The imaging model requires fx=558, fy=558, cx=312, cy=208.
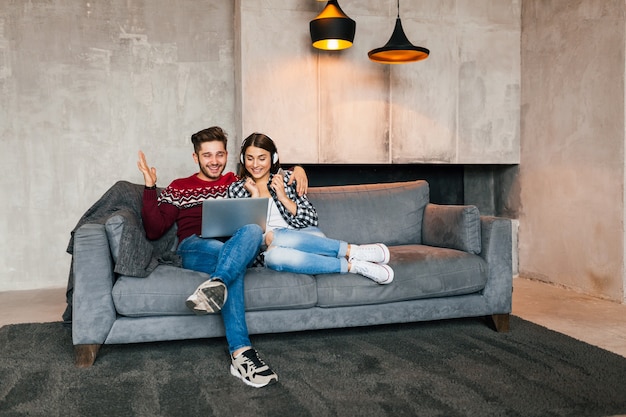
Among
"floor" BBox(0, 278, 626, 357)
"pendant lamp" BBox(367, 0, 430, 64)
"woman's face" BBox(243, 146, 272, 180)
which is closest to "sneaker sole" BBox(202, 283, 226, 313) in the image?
"woman's face" BBox(243, 146, 272, 180)

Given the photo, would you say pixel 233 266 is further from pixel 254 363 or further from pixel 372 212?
pixel 372 212

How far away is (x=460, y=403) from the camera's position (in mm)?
1894

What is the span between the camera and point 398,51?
389 cm

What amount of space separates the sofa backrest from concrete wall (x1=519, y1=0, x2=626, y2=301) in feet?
4.19

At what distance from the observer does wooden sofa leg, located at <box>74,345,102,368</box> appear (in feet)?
7.82

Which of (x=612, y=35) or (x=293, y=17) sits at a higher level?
(x=293, y=17)

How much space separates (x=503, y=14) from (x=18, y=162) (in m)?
4.04

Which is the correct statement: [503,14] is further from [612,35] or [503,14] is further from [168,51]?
[168,51]

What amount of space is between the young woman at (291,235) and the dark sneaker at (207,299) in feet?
1.61

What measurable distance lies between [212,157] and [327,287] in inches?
35.5

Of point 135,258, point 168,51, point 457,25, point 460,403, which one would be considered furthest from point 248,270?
point 457,25

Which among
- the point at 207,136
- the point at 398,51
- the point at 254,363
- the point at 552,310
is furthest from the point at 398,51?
the point at 254,363

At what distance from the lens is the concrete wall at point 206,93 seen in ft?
13.9

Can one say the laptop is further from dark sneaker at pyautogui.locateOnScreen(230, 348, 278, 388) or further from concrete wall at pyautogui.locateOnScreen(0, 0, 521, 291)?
concrete wall at pyautogui.locateOnScreen(0, 0, 521, 291)
